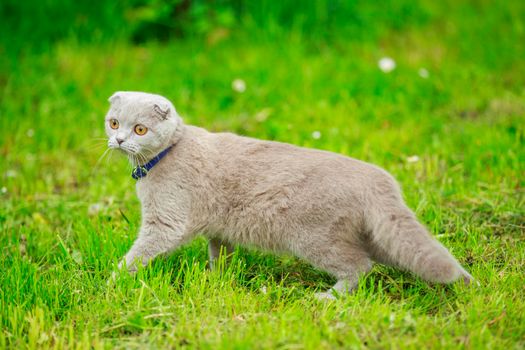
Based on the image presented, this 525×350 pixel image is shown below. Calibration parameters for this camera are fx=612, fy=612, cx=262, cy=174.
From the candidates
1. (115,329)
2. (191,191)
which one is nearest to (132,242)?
(191,191)

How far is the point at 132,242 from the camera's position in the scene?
345 cm

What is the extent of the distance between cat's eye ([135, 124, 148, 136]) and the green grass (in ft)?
2.06

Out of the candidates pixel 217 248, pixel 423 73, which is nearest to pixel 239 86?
pixel 423 73

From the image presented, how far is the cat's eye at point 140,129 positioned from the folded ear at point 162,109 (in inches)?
4.0

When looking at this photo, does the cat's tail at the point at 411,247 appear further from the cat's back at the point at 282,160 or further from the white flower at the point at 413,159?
the white flower at the point at 413,159

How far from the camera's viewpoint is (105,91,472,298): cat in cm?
295

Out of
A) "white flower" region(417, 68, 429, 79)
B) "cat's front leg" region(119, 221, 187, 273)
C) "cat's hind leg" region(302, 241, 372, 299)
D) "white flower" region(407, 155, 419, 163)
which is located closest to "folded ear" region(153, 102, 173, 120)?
"cat's front leg" region(119, 221, 187, 273)

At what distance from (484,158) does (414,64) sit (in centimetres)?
203

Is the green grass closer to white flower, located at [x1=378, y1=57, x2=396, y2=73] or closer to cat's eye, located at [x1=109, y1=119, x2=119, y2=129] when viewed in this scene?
white flower, located at [x1=378, y1=57, x2=396, y2=73]

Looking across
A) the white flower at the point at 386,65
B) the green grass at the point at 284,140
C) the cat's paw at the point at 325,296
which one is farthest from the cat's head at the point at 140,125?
the white flower at the point at 386,65

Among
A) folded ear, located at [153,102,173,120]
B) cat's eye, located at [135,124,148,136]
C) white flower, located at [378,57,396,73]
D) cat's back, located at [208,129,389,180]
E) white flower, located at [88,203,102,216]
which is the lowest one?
white flower, located at [88,203,102,216]

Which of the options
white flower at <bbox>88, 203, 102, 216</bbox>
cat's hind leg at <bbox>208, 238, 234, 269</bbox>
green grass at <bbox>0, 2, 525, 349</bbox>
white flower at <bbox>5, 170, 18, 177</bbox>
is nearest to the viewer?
green grass at <bbox>0, 2, 525, 349</bbox>

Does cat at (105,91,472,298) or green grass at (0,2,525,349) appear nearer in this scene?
green grass at (0,2,525,349)

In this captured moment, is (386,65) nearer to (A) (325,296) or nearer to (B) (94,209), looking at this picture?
(B) (94,209)
